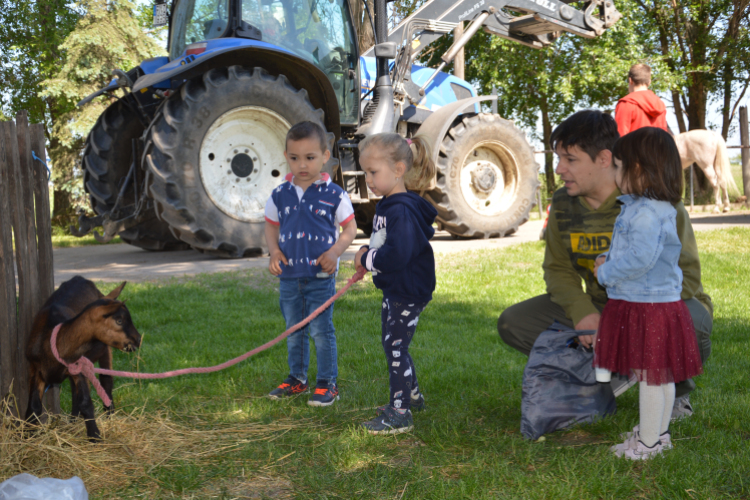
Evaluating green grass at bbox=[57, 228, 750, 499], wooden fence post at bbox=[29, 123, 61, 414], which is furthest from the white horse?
wooden fence post at bbox=[29, 123, 61, 414]

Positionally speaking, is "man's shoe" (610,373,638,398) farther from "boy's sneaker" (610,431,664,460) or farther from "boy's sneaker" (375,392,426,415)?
"boy's sneaker" (375,392,426,415)

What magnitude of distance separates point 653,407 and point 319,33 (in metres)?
6.40

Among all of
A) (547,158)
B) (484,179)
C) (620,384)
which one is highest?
(547,158)

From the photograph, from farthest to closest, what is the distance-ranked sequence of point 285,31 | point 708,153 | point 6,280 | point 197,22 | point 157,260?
point 708,153 < point 157,260 < point 197,22 < point 285,31 < point 6,280

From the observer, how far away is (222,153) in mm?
7535

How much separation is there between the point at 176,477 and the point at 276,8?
6.18 meters

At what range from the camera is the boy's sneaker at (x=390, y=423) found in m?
3.05

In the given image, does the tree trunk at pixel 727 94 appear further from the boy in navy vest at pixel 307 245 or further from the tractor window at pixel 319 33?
the boy in navy vest at pixel 307 245

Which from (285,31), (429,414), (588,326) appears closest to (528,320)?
(588,326)

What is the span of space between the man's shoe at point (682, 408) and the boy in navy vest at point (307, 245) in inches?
67.1

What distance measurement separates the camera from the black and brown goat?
2.77 m

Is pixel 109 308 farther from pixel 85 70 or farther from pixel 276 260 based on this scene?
pixel 85 70

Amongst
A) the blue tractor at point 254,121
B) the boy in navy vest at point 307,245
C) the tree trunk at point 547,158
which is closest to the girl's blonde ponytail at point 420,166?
the boy in navy vest at point 307,245

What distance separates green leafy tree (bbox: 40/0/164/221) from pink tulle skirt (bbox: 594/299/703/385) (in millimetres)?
15193
